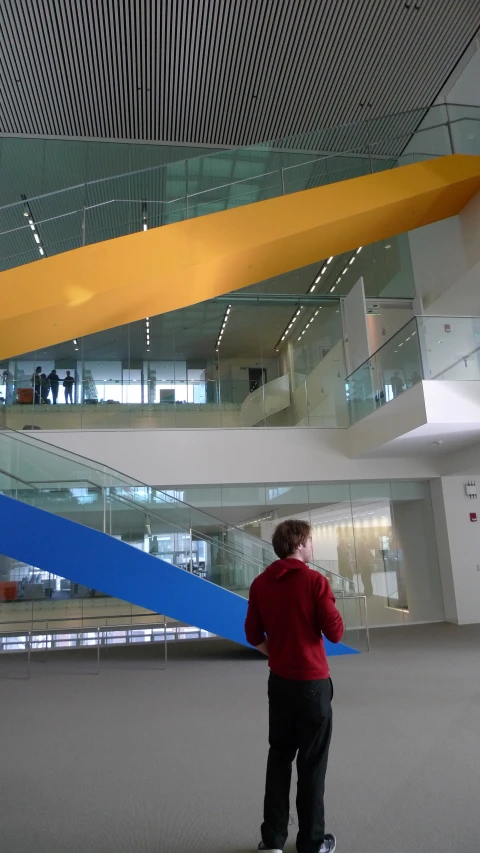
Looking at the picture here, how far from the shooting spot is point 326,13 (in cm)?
948

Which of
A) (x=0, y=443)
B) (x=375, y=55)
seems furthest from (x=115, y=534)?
(x=375, y=55)

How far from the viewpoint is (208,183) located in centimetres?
857

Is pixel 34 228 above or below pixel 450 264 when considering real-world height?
below

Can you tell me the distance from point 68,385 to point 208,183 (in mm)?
6141

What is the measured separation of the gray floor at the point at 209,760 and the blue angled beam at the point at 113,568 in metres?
0.81

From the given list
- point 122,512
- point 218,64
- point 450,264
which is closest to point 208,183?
point 218,64

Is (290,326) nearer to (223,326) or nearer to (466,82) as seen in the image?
(223,326)

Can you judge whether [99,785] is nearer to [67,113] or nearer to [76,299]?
[76,299]

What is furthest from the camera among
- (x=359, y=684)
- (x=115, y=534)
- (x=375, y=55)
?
(x=375, y=55)

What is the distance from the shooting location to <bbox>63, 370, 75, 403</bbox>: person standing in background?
504 inches

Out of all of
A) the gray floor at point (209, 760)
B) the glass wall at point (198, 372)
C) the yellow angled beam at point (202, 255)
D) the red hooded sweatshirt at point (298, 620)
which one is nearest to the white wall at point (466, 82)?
the yellow angled beam at point (202, 255)

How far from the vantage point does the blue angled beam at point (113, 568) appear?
796 centimetres

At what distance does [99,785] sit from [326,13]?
1080cm

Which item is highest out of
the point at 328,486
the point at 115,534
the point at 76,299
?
the point at 76,299
